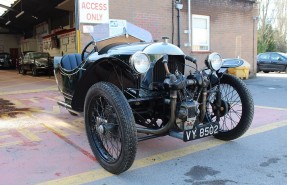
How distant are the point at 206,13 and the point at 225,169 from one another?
39.7ft

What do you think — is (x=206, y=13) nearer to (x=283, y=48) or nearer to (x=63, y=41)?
(x=63, y=41)

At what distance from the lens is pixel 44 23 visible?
84.2 feet

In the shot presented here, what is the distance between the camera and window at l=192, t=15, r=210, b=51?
48.2 feet

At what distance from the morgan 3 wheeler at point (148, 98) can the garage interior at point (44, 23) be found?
1265cm

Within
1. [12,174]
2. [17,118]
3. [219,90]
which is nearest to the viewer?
[12,174]

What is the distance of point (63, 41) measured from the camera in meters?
20.0

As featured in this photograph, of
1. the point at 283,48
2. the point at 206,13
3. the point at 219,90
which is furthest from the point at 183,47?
the point at 283,48

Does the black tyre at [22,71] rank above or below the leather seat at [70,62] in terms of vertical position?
below

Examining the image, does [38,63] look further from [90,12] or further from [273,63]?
[273,63]

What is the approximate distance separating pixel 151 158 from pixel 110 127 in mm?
732

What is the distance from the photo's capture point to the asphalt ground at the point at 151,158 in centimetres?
351

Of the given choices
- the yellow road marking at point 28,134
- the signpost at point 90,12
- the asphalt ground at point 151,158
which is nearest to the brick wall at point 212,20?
the signpost at point 90,12

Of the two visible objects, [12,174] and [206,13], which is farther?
[206,13]

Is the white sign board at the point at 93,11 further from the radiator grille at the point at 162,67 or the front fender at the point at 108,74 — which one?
the radiator grille at the point at 162,67
